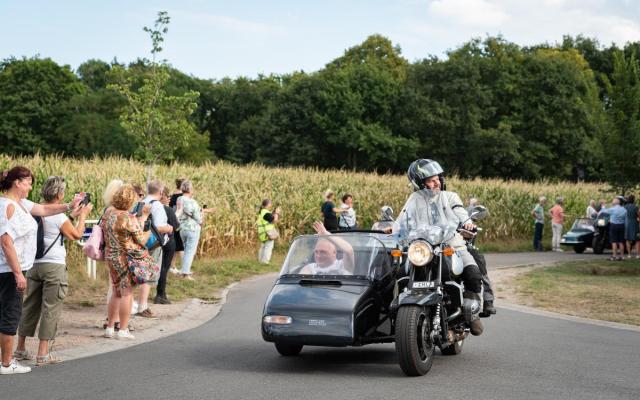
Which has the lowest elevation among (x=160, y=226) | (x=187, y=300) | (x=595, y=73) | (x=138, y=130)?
(x=187, y=300)

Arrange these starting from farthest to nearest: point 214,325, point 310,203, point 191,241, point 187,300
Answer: point 310,203
point 191,241
point 187,300
point 214,325

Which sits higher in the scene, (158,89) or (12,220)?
(158,89)

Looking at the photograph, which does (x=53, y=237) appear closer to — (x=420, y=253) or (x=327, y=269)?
(x=327, y=269)

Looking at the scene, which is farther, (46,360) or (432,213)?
(432,213)

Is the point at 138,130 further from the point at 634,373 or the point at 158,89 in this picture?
the point at 634,373

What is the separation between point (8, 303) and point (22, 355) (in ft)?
3.99

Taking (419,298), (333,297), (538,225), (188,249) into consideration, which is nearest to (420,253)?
(419,298)

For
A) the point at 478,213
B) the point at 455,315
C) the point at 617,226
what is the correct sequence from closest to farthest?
the point at 478,213 → the point at 455,315 → the point at 617,226

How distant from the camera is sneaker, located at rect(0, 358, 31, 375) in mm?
8961

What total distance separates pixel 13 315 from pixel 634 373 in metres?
6.13

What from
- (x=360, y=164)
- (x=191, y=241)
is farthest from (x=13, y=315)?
(x=360, y=164)

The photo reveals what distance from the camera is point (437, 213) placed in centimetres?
980

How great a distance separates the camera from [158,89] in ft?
92.5

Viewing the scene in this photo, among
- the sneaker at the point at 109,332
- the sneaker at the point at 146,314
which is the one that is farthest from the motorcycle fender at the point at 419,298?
the sneaker at the point at 146,314
